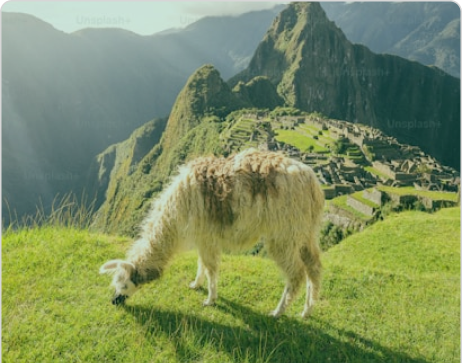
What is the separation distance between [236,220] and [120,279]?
1479 millimetres

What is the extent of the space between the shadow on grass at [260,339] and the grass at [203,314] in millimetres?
12

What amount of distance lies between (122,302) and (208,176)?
1.75m

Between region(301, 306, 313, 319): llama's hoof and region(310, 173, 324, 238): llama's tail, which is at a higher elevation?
region(310, 173, 324, 238): llama's tail

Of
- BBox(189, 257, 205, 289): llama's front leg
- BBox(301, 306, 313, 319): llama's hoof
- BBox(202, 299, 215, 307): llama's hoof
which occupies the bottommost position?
BBox(301, 306, 313, 319): llama's hoof

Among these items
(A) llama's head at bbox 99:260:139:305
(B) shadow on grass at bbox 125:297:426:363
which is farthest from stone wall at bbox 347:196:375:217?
(A) llama's head at bbox 99:260:139:305

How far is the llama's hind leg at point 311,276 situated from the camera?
176 inches

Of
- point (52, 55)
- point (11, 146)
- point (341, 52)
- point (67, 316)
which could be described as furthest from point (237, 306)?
point (52, 55)

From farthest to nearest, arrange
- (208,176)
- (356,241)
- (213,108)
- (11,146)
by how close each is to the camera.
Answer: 1. (11,146)
2. (213,108)
3. (356,241)
4. (208,176)

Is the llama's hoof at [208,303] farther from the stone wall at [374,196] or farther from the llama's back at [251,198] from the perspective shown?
the stone wall at [374,196]

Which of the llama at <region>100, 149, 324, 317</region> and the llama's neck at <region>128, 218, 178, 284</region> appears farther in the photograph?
the llama's neck at <region>128, 218, 178, 284</region>

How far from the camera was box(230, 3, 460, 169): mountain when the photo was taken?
17212 cm

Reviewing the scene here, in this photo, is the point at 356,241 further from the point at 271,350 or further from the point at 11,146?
the point at 11,146

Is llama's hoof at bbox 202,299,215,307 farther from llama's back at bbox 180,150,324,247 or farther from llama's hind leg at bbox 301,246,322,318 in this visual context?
llama's hind leg at bbox 301,246,322,318

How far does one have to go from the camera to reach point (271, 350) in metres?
3.83
